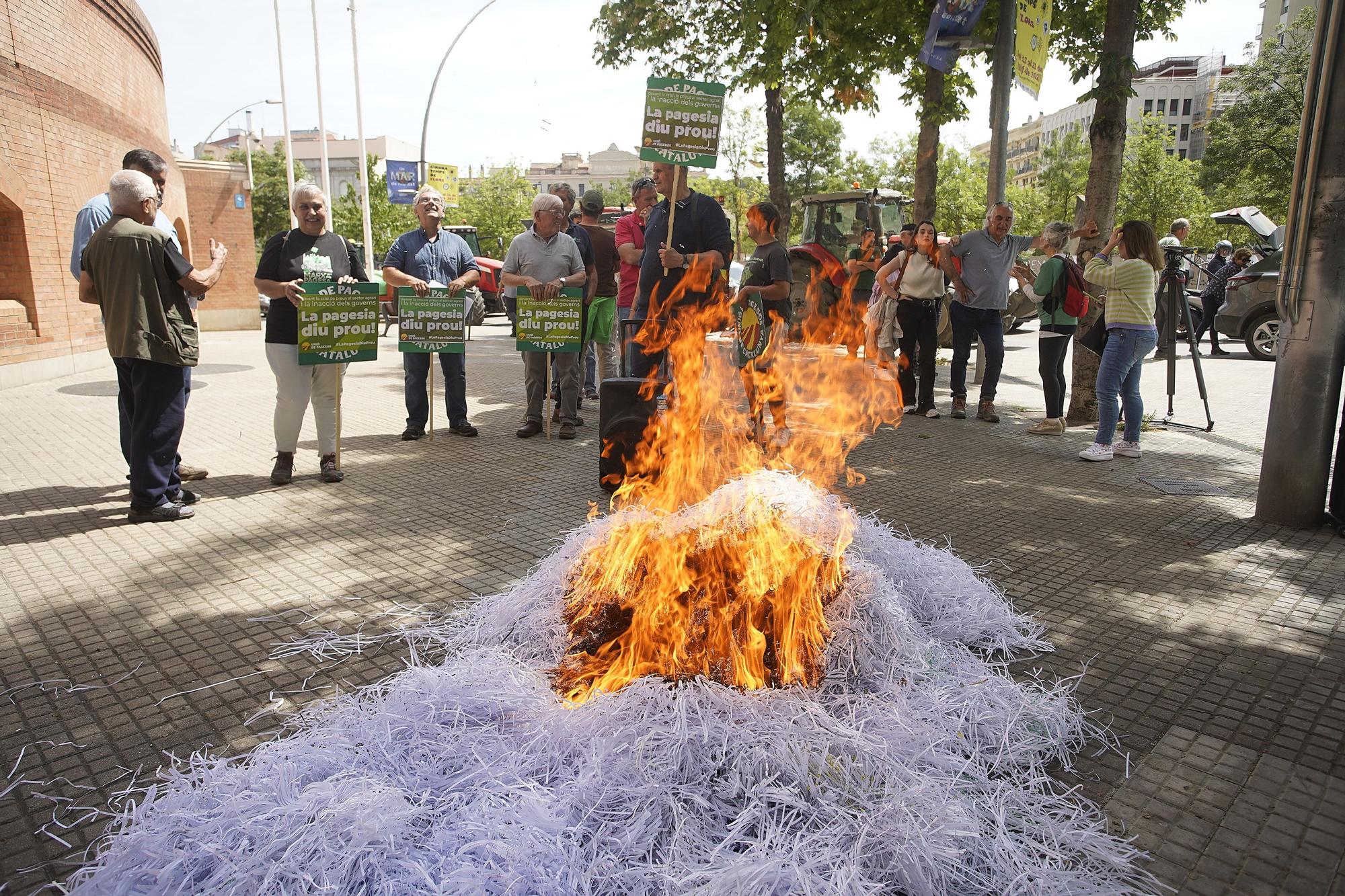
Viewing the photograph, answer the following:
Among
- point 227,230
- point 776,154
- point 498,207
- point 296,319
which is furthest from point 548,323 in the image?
point 498,207

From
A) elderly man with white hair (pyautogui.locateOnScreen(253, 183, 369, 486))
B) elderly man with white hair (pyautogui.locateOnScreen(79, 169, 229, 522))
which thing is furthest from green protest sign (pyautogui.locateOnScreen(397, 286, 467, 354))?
elderly man with white hair (pyautogui.locateOnScreen(79, 169, 229, 522))

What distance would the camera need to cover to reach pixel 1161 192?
4678 cm

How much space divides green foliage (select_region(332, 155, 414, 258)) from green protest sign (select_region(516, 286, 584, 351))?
40.7 m

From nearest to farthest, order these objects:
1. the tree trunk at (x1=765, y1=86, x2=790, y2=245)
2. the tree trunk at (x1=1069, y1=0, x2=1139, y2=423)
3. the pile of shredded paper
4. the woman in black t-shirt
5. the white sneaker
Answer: the pile of shredded paper
the woman in black t-shirt
the white sneaker
the tree trunk at (x1=1069, y1=0, x2=1139, y2=423)
the tree trunk at (x1=765, y1=86, x2=790, y2=245)

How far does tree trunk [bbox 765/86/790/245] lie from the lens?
1820cm

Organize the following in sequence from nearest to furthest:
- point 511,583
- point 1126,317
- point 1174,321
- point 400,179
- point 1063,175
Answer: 1. point 511,583
2. point 1126,317
3. point 1174,321
4. point 400,179
5. point 1063,175

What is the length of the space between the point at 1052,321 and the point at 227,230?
2375cm

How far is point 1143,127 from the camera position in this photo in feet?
168

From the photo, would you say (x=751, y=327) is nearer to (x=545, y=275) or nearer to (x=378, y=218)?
(x=545, y=275)

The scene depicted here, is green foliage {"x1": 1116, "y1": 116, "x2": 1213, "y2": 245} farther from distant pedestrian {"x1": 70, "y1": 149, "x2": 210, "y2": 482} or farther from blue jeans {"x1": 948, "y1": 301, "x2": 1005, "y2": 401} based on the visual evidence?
distant pedestrian {"x1": 70, "y1": 149, "x2": 210, "y2": 482}

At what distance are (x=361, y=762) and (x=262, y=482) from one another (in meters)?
4.60

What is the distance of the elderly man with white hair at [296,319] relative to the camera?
6.33 meters

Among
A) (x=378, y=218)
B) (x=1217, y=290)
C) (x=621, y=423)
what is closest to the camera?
(x=621, y=423)

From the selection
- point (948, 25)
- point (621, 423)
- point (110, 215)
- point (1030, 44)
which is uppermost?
point (948, 25)
